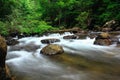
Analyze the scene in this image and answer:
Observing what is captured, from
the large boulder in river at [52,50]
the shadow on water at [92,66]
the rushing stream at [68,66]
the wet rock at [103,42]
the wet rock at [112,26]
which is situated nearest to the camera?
the shadow on water at [92,66]

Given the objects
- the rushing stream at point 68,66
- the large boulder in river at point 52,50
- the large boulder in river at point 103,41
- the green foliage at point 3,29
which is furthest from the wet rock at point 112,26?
the large boulder in river at point 52,50

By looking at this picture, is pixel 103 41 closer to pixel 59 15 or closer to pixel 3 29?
pixel 3 29

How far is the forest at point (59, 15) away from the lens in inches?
837

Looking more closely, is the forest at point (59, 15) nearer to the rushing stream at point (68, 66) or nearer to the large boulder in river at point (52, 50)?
the large boulder in river at point (52, 50)

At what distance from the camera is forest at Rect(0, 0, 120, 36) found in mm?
21250

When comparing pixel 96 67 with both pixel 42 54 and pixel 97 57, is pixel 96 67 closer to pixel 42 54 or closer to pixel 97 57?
pixel 97 57

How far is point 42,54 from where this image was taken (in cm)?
1101

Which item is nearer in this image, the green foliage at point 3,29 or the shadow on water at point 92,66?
the shadow on water at point 92,66

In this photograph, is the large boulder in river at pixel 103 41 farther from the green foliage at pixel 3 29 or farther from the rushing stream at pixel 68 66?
the green foliage at pixel 3 29

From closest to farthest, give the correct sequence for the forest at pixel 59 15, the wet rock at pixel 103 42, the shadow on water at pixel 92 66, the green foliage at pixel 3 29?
the shadow on water at pixel 92 66
the wet rock at pixel 103 42
the green foliage at pixel 3 29
the forest at pixel 59 15

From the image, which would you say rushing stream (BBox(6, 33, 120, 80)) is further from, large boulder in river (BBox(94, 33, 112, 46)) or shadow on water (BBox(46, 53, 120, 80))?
large boulder in river (BBox(94, 33, 112, 46))

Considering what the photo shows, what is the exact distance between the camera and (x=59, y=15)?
101 feet

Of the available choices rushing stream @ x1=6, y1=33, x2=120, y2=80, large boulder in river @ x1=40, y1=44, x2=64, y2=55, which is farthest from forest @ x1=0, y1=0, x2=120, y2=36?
rushing stream @ x1=6, y1=33, x2=120, y2=80

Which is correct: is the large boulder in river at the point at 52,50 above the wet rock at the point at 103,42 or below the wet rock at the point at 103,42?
above
